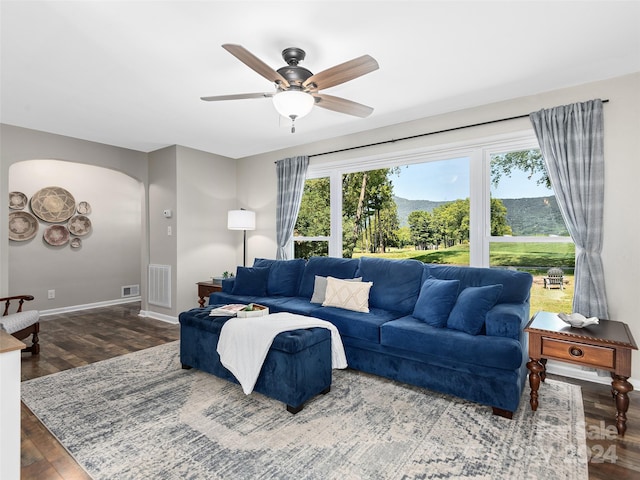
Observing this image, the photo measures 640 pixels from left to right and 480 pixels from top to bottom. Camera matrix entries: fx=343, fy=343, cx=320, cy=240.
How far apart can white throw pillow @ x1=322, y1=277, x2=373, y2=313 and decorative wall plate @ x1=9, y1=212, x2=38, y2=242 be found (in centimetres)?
482

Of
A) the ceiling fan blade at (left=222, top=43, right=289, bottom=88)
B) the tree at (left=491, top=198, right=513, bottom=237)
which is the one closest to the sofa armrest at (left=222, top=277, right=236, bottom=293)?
the ceiling fan blade at (left=222, top=43, right=289, bottom=88)

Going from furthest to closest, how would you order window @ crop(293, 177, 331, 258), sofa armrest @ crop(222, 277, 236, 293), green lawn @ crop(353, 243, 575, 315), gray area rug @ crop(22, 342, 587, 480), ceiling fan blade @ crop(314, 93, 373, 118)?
window @ crop(293, 177, 331, 258), sofa armrest @ crop(222, 277, 236, 293), green lawn @ crop(353, 243, 575, 315), ceiling fan blade @ crop(314, 93, 373, 118), gray area rug @ crop(22, 342, 587, 480)

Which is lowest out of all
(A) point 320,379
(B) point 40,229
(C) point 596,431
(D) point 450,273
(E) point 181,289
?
(C) point 596,431

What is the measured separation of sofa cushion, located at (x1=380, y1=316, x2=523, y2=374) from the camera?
2346mm

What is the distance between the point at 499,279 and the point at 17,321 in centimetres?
461

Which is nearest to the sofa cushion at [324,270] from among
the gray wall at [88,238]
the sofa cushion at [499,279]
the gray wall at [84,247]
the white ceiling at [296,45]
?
the sofa cushion at [499,279]

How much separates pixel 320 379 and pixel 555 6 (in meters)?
2.89

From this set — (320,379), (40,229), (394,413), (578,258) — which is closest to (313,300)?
(320,379)

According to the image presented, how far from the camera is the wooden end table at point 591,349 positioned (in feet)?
7.07

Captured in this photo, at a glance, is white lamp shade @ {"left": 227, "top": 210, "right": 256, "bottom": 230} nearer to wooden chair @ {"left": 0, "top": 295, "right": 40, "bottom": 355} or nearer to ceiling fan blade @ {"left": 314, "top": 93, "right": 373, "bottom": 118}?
wooden chair @ {"left": 0, "top": 295, "right": 40, "bottom": 355}

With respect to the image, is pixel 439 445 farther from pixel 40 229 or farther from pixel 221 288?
pixel 40 229

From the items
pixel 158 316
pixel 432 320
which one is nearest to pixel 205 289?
pixel 158 316

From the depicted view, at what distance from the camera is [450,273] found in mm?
3260

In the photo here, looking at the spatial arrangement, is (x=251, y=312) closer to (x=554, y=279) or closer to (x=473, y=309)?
(x=473, y=309)
